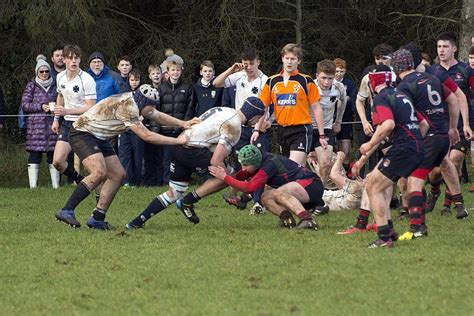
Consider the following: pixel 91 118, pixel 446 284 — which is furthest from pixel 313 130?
pixel 446 284

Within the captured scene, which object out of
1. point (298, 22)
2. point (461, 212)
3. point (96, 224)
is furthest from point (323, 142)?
point (298, 22)

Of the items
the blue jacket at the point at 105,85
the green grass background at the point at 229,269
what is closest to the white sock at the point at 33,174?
the blue jacket at the point at 105,85

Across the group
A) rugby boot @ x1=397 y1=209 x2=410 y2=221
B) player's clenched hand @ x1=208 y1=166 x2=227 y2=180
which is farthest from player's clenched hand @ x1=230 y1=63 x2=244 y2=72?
player's clenched hand @ x1=208 y1=166 x2=227 y2=180

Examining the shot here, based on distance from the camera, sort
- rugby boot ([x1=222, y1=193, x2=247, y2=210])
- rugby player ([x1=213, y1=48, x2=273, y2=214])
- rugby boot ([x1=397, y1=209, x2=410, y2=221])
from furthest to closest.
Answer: rugby player ([x1=213, y1=48, x2=273, y2=214]) → rugby boot ([x1=222, y1=193, x2=247, y2=210]) → rugby boot ([x1=397, y1=209, x2=410, y2=221])

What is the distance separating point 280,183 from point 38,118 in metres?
7.24

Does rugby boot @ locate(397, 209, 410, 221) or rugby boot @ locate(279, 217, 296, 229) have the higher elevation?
rugby boot @ locate(279, 217, 296, 229)

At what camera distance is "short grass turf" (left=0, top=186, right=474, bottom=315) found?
9.18 meters

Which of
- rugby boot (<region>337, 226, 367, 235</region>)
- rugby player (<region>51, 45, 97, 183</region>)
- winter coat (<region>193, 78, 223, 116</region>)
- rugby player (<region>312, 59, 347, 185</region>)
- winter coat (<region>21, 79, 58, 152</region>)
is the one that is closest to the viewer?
rugby boot (<region>337, 226, 367, 235</region>)

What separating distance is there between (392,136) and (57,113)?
185 inches

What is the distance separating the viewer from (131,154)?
20.4 meters

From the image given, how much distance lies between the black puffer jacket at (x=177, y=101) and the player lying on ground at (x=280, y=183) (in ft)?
21.1

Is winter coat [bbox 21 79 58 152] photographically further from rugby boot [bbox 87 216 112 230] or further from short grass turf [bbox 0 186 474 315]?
rugby boot [bbox 87 216 112 230]

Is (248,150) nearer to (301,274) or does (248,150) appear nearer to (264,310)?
(301,274)

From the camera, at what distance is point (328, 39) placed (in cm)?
2686
